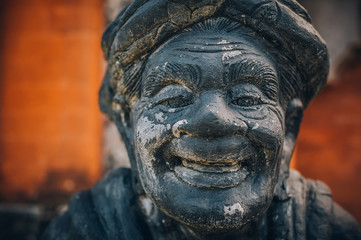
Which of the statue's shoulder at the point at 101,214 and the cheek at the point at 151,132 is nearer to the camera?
the cheek at the point at 151,132

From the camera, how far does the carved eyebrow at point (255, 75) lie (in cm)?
108

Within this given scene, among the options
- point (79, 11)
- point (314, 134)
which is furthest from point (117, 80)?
point (314, 134)

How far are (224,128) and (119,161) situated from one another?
1400 mm

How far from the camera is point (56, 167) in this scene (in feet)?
9.07

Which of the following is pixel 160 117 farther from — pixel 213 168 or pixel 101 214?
pixel 101 214

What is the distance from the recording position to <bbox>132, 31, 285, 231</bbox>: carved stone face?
102 cm

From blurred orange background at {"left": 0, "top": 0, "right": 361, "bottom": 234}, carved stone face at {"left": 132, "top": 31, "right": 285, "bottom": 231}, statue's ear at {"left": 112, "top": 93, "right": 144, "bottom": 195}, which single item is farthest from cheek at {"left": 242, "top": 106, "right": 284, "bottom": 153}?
blurred orange background at {"left": 0, "top": 0, "right": 361, "bottom": 234}

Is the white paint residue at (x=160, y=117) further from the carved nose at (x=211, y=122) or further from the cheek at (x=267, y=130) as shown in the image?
the cheek at (x=267, y=130)

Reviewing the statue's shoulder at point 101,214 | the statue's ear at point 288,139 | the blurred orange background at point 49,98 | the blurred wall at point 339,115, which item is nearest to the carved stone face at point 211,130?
the statue's ear at point 288,139

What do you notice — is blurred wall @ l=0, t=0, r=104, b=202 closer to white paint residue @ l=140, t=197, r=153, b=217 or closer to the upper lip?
white paint residue @ l=140, t=197, r=153, b=217

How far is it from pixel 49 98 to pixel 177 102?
1991mm

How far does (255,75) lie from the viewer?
110cm

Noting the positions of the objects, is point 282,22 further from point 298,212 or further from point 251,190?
point 298,212

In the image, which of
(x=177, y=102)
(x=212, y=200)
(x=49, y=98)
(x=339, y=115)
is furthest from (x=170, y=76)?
(x=339, y=115)
